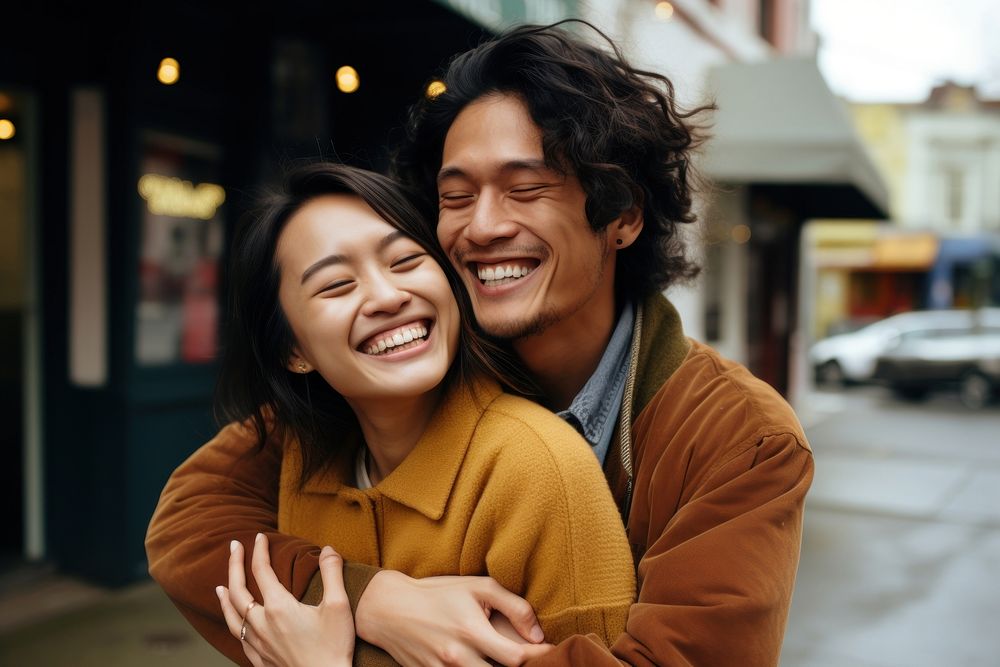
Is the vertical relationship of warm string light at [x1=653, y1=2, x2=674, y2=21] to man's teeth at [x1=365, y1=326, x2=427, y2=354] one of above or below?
above

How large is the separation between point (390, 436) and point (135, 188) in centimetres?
386

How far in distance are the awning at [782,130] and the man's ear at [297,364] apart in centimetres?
591

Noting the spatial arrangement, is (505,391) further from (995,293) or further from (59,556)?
(995,293)

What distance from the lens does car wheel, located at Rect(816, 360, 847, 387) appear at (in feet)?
66.7

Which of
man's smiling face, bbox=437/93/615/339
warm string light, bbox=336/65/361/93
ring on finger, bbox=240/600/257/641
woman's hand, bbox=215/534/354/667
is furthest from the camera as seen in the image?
warm string light, bbox=336/65/361/93

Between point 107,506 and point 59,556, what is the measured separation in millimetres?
538

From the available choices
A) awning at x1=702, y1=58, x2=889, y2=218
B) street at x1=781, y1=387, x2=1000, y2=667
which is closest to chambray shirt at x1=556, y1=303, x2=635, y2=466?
street at x1=781, y1=387, x2=1000, y2=667

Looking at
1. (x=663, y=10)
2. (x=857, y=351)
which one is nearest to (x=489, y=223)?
(x=663, y=10)

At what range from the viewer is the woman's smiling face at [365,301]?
180cm

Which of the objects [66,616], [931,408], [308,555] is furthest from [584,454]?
[931,408]

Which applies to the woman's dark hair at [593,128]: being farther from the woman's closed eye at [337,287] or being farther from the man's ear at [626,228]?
the woman's closed eye at [337,287]

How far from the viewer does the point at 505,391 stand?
1992 mm

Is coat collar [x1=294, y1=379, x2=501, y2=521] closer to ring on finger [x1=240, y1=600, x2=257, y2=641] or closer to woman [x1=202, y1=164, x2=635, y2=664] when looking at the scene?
woman [x1=202, y1=164, x2=635, y2=664]

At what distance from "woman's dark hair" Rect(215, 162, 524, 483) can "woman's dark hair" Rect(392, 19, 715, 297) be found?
0.75 ft
